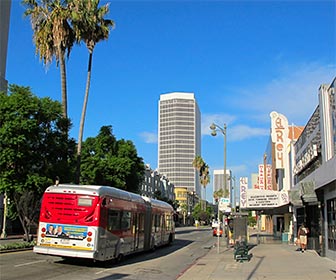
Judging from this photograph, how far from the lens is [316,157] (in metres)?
23.3

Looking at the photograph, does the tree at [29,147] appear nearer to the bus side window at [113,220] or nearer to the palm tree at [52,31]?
the palm tree at [52,31]

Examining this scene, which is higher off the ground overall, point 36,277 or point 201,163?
point 201,163

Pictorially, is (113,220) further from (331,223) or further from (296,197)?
(296,197)

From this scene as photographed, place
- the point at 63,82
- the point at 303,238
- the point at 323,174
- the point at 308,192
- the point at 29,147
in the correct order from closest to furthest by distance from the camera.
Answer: the point at 323,174 < the point at 308,192 < the point at 29,147 < the point at 303,238 < the point at 63,82

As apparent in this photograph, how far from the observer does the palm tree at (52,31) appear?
27.8 m

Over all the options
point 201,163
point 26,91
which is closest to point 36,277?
point 26,91

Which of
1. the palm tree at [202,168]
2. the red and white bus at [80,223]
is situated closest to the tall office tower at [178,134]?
the palm tree at [202,168]

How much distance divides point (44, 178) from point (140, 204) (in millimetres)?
5571

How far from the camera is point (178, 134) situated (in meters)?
160

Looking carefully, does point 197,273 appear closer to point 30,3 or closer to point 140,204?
point 140,204

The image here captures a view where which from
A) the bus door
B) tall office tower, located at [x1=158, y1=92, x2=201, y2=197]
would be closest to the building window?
the bus door

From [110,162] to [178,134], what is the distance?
4783 inches

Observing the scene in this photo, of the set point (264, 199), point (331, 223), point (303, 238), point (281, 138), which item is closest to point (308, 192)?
point (331, 223)

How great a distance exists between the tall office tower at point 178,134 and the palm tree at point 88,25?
125079 millimetres
